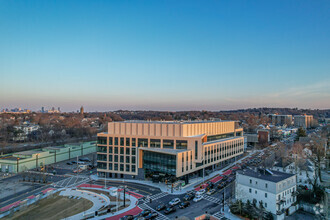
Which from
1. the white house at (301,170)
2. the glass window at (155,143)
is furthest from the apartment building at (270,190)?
the glass window at (155,143)

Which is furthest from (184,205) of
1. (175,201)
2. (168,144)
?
(168,144)

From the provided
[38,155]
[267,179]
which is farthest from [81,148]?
[267,179]

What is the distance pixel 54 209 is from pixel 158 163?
23525mm

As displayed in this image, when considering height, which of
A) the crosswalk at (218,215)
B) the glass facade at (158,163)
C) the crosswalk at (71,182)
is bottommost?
the crosswalk at (71,182)

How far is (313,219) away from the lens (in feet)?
125

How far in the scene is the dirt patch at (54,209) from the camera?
36031 millimetres

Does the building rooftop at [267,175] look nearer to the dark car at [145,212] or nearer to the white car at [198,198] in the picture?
the white car at [198,198]

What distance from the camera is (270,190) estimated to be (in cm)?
3728

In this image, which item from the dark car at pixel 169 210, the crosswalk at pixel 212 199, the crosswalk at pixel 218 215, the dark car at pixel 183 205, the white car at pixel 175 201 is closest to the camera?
the crosswalk at pixel 218 215

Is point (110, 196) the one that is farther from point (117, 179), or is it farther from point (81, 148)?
point (81, 148)

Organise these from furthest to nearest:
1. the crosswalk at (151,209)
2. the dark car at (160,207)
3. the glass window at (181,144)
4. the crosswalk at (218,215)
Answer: the glass window at (181,144)
the dark car at (160,207)
the crosswalk at (218,215)
the crosswalk at (151,209)

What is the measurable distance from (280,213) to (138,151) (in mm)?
32906

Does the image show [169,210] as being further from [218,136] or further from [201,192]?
[218,136]

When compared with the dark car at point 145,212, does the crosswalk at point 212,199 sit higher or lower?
lower
